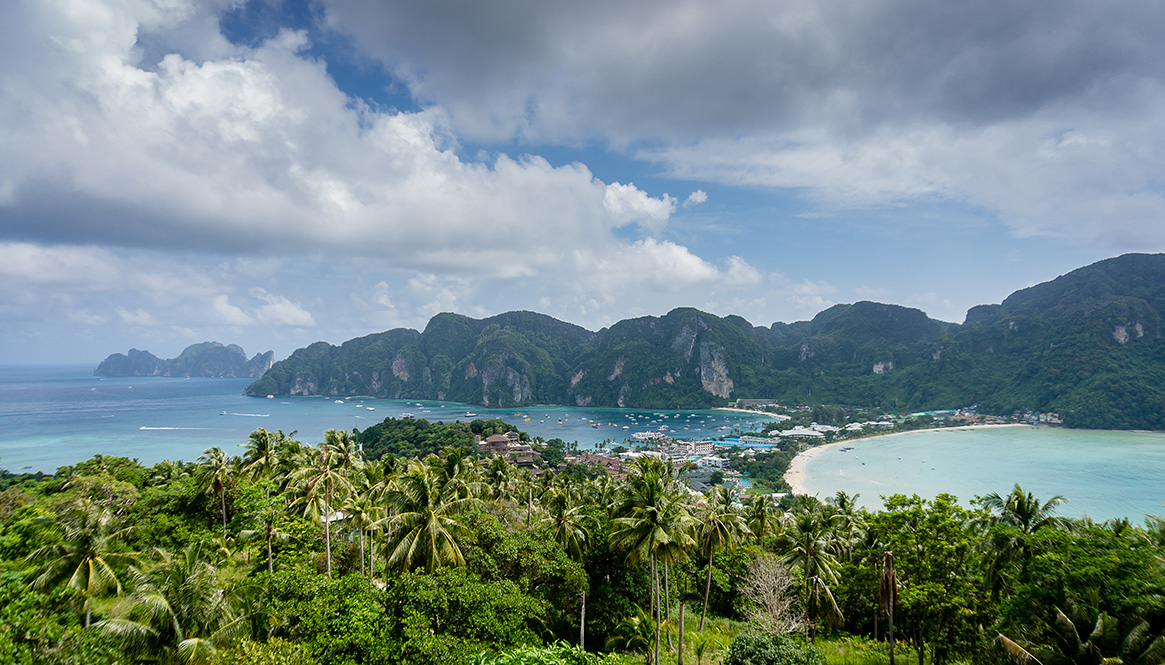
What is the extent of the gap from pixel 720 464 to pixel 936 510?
80.1 meters

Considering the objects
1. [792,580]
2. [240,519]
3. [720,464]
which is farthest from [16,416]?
[792,580]

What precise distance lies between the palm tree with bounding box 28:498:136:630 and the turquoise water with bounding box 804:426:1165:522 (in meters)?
64.0

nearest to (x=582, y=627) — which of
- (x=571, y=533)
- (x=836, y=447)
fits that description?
(x=571, y=533)

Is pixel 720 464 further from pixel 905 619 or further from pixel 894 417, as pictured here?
pixel 894 417

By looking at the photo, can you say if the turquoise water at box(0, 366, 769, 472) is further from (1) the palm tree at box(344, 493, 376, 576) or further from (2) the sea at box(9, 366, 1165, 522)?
(1) the palm tree at box(344, 493, 376, 576)

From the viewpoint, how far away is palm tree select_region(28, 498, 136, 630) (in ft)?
42.8

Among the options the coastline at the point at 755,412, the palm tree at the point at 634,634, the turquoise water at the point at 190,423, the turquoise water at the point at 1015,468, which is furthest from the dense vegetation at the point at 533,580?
the coastline at the point at 755,412

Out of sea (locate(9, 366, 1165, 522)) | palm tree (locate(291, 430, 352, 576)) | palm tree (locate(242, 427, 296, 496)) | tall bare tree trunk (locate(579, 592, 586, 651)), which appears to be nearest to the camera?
Answer: tall bare tree trunk (locate(579, 592, 586, 651))

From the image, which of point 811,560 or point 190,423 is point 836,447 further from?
point 190,423

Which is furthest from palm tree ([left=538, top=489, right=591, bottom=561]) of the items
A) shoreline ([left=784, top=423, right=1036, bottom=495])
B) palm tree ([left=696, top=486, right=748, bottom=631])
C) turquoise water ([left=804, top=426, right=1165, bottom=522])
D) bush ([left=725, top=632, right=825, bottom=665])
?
shoreline ([left=784, top=423, right=1036, bottom=495])

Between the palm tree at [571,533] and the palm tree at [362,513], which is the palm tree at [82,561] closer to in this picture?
the palm tree at [362,513]

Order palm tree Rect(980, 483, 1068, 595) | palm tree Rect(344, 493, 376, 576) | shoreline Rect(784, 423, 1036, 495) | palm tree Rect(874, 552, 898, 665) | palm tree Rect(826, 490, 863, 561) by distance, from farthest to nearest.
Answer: shoreline Rect(784, 423, 1036, 495) → palm tree Rect(826, 490, 863, 561) → palm tree Rect(344, 493, 376, 576) → palm tree Rect(874, 552, 898, 665) → palm tree Rect(980, 483, 1068, 595)

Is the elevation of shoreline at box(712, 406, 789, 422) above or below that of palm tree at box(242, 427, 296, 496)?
below

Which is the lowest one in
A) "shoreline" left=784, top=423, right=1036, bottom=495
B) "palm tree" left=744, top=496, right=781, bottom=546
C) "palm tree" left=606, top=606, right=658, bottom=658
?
"shoreline" left=784, top=423, right=1036, bottom=495
